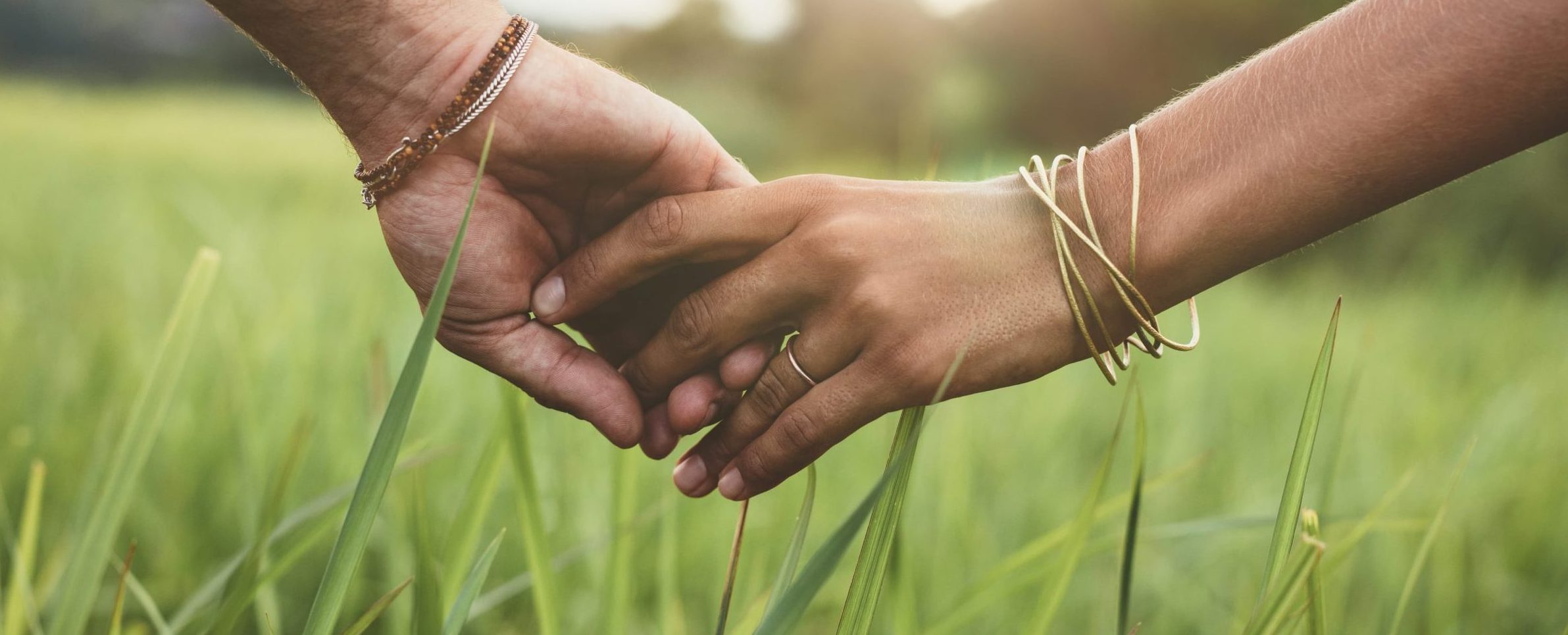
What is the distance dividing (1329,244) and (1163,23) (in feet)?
6.34

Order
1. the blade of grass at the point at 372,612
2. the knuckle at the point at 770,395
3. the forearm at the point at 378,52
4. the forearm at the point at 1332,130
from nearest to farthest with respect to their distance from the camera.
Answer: the blade of grass at the point at 372,612 → the forearm at the point at 1332,130 → the forearm at the point at 378,52 → the knuckle at the point at 770,395

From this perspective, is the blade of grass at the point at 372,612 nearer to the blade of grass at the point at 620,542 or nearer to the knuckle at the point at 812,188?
the blade of grass at the point at 620,542

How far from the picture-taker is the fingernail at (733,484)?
904 mm

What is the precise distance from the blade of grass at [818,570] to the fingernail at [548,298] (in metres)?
0.49

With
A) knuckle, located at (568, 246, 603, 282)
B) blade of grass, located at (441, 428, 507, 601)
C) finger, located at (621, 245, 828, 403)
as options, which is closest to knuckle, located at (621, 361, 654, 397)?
finger, located at (621, 245, 828, 403)

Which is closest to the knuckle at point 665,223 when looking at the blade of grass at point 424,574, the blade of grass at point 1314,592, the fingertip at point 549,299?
the fingertip at point 549,299

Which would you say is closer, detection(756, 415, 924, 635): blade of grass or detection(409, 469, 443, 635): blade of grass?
detection(756, 415, 924, 635): blade of grass

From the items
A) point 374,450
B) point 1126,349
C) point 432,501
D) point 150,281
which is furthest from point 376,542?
point 150,281

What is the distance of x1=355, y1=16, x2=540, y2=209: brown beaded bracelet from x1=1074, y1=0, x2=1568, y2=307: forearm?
55 centimetres

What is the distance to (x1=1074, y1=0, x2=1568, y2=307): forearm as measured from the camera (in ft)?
2.18

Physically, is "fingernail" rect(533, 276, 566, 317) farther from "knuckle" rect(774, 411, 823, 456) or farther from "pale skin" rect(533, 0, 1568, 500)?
"knuckle" rect(774, 411, 823, 456)

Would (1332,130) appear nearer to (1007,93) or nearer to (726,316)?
(726,316)

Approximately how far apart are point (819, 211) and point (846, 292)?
82 millimetres

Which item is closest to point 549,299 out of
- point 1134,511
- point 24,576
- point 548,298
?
point 548,298
